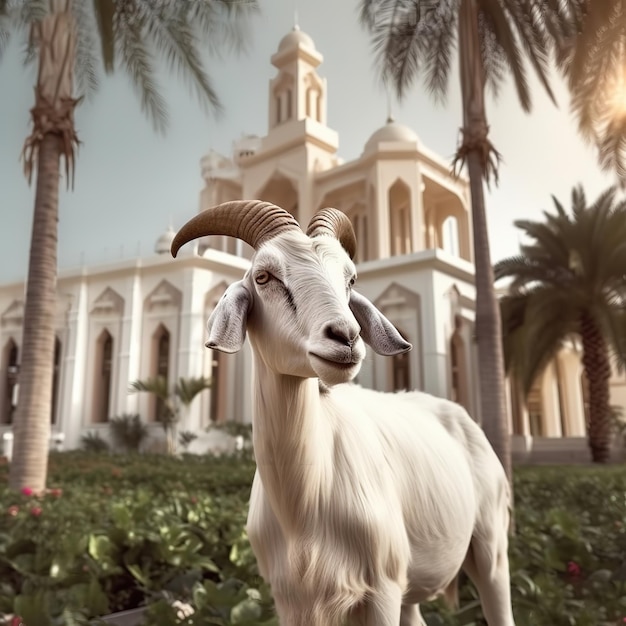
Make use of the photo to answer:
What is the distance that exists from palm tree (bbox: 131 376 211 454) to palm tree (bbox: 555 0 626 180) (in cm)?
1445

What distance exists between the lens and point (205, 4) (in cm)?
862

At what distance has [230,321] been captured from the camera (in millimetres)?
1783

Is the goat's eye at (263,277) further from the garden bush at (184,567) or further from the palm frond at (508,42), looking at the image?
the palm frond at (508,42)

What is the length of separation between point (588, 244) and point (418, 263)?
6412 millimetres

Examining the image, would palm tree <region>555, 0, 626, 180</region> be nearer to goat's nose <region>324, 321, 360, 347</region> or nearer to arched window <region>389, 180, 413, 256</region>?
goat's nose <region>324, 321, 360, 347</region>

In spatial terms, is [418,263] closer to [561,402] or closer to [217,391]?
[217,391]

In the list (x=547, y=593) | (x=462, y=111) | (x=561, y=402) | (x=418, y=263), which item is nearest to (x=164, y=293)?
(x=418, y=263)

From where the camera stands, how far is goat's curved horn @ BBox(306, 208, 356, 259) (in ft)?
6.97

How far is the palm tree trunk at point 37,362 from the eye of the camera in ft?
22.4

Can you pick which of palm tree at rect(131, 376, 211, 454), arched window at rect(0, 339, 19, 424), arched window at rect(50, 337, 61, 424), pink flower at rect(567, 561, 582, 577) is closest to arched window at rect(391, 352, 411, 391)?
palm tree at rect(131, 376, 211, 454)

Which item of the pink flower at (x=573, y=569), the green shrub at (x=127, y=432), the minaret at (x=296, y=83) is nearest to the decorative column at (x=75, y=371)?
the green shrub at (x=127, y=432)

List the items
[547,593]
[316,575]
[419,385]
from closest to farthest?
[316,575] < [547,593] < [419,385]

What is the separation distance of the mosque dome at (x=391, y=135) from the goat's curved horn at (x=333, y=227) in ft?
80.6

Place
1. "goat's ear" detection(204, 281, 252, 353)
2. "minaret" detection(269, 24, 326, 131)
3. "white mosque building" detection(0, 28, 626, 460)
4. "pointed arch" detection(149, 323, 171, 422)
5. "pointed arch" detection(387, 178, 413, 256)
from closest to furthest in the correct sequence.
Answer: "goat's ear" detection(204, 281, 252, 353) < "white mosque building" detection(0, 28, 626, 460) < "pointed arch" detection(149, 323, 171, 422) < "pointed arch" detection(387, 178, 413, 256) < "minaret" detection(269, 24, 326, 131)
